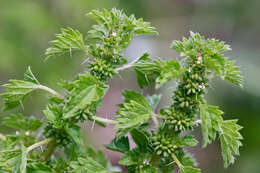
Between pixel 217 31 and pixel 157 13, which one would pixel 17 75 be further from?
pixel 217 31

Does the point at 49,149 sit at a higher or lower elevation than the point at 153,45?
lower

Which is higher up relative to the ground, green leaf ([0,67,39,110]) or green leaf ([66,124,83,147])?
green leaf ([0,67,39,110])

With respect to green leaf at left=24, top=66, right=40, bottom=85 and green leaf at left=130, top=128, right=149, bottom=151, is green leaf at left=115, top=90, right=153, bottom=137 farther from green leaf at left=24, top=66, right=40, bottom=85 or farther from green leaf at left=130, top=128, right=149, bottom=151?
green leaf at left=24, top=66, right=40, bottom=85

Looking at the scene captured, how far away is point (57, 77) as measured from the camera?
5164 millimetres

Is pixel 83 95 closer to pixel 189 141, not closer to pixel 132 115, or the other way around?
pixel 132 115

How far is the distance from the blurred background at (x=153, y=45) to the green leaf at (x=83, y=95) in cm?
211

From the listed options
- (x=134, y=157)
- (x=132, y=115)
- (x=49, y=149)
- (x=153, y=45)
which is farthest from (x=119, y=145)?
(x=153, y=45)

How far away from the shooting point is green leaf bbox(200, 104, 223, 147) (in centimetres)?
165

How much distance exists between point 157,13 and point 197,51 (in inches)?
265

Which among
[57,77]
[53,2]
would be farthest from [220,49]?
[53,2]

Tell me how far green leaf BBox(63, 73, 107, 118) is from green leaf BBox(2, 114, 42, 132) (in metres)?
0.62

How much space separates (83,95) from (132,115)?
0.27m

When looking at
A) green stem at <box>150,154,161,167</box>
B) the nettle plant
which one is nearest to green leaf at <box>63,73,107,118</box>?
the nettle plant

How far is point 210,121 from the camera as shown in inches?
66.4
